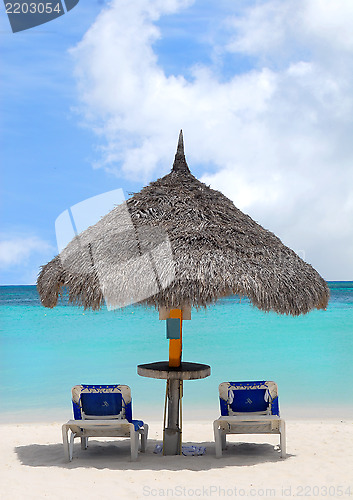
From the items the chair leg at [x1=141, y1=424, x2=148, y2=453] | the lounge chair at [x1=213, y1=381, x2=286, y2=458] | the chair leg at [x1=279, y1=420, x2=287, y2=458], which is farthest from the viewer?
the chair leg at [x1=141, y1=424, x2=148, y2=453]

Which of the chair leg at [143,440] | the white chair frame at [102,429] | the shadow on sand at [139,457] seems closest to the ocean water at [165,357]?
the white chair frame at [102,429]

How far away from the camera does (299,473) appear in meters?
4.44

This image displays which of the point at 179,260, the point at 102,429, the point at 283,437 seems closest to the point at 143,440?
the point at 102,429

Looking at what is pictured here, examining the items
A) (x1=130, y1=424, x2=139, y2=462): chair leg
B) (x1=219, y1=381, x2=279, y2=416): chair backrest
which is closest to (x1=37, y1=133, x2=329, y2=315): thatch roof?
(x1=219, y1=381, x2=279, y2=416): chair backrest

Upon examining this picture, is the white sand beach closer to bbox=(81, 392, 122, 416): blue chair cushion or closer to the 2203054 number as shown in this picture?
Result: bbox=(81, 392, 122, 416): blue chair cushion

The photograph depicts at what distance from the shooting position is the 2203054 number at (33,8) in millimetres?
5352

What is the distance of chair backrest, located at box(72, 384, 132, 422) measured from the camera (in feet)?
15.3

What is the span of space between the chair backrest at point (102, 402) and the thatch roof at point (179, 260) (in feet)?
2.26

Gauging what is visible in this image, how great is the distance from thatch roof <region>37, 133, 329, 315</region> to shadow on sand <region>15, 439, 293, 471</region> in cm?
122

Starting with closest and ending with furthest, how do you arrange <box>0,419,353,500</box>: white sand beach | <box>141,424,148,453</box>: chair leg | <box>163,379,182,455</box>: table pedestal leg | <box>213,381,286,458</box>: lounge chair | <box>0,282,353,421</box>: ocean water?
<box>0,419,353,500</box>: white sand beach < <box>213,381,286,458</box>: lounge chair < <box>163,379,182,455</box>: table pedestal leg < <box>141,424,148,453</box>: chair leg < <box>0,282,353,421</box>: ocean water

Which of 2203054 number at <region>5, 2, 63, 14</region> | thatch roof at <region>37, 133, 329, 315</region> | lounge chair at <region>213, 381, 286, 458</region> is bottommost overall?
lounge chair at <region>213, 381, 286, 458</region>

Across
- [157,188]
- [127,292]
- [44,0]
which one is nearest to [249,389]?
[127,292]

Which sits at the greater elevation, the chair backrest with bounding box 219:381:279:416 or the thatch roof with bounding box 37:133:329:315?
the thatch roof with bounding box 37:133:329:315

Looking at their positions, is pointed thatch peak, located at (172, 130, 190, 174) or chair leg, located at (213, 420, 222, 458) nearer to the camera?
chair leg, located at (213, 420, 222, 458)
